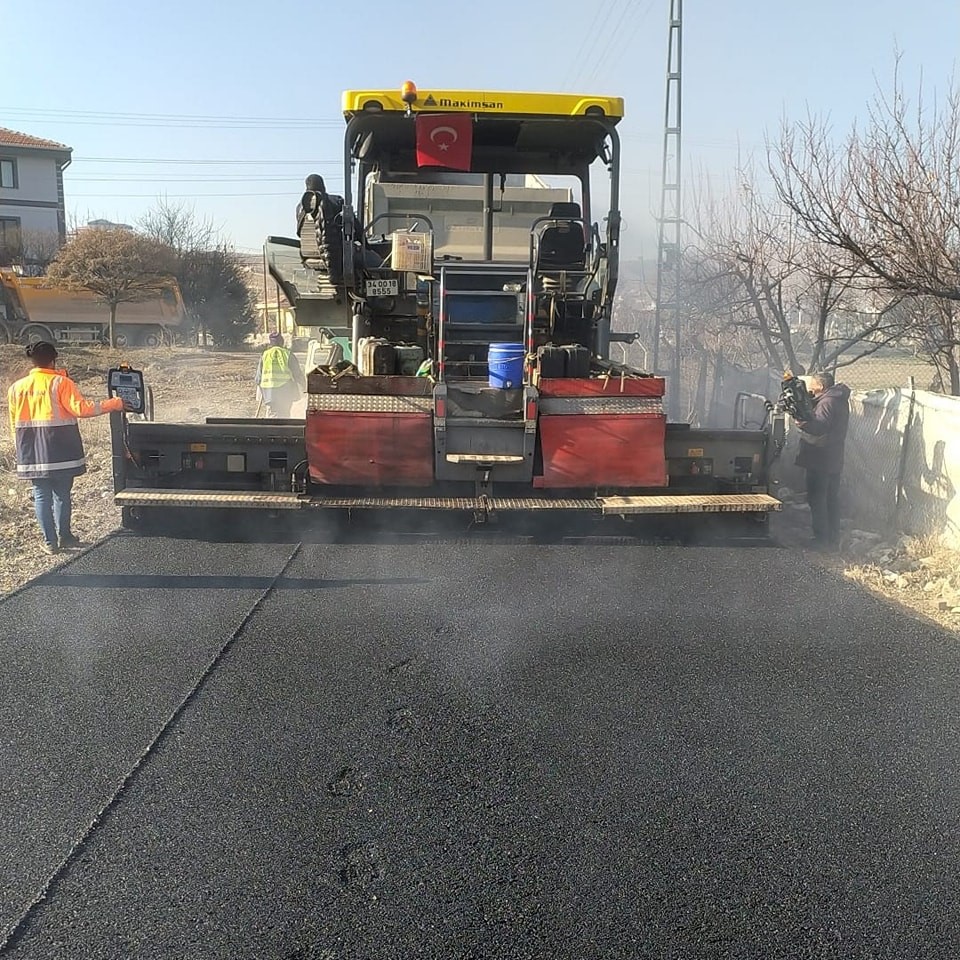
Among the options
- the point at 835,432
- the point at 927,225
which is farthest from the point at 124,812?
the point at 927,225

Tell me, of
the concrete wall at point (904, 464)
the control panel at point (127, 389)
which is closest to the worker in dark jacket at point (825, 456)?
the concrete wall at point (904, 464)

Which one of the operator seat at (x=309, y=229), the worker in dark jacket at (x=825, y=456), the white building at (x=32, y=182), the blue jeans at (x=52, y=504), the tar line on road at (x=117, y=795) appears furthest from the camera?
the white building at (x=32, y=182)

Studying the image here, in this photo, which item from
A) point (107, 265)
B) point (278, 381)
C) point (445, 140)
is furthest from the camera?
point (107, 265)

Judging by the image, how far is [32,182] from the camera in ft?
146

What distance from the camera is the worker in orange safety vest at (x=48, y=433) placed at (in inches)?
262

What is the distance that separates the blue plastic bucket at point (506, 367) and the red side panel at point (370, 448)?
1.92 ft

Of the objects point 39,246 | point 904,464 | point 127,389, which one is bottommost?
point 904,464

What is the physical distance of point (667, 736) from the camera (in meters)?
3.89

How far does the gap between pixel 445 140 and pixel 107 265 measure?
21.7 metres

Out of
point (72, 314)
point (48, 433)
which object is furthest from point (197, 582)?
point (72, 314)

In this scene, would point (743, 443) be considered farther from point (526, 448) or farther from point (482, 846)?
point (482, 846)

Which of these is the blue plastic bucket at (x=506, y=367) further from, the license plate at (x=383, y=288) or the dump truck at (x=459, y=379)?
the license plate at (x=383, y=288)

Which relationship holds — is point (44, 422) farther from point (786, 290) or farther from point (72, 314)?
point (72, 314)

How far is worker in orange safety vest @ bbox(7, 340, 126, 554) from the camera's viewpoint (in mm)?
6648
